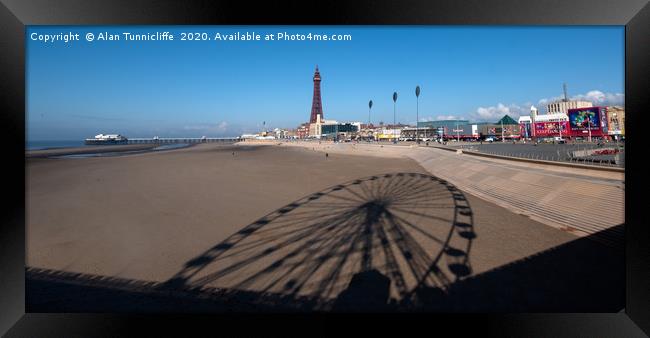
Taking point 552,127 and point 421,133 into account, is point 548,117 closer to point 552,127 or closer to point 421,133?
point 552,127

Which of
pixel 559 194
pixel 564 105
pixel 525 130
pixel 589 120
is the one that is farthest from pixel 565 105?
pixel 559 194

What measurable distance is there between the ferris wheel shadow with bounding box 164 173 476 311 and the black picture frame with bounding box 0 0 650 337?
2.42 m

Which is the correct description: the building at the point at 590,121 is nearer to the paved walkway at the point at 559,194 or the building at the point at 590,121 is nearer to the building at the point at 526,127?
the building at the point at 526,127

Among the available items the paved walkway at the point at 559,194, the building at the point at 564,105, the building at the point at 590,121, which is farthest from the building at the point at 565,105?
the paved walkway at the point at 559,194

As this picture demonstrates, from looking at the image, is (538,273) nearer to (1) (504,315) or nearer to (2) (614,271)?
(2) (614,271)

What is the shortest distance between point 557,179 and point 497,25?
14.5 meters

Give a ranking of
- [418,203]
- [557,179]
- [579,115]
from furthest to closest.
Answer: [579,115], [418,203], [557,179]

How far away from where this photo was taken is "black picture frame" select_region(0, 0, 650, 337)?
422 cm

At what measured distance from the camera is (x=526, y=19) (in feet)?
14.8

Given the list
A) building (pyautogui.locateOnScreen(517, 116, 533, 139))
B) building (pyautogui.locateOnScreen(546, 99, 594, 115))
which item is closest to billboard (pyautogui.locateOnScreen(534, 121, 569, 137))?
building (pyautogui.locateOnScreen(517, 116, 533, 139))

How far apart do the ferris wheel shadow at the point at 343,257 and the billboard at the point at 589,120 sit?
A: 163 ft

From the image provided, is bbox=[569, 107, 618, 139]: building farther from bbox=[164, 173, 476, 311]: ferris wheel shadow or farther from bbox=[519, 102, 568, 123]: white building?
bbox=[164, 173, 476, 311]: ferris wheel shadow

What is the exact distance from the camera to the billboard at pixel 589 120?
4666cm

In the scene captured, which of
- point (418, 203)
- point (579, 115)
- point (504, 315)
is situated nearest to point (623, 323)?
point (504, 315)
